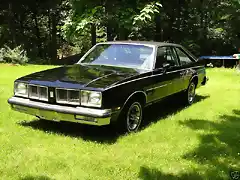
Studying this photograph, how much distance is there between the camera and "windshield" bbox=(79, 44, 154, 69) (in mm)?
6363

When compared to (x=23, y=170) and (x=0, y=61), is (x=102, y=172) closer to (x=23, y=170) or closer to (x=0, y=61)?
(x=23, y=170)

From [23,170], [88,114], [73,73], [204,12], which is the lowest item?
[23,170]

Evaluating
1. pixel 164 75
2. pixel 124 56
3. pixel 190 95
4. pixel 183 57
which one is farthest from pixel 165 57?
pixel 190 95

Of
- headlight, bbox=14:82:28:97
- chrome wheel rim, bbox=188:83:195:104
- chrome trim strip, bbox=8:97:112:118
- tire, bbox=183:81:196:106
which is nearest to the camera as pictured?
chrome trim strip, bbox=8:97:112:118

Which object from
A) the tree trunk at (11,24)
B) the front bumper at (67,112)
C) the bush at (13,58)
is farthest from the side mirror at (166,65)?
the tree trunk at (11,24)

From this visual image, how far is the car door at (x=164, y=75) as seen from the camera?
6316 mm

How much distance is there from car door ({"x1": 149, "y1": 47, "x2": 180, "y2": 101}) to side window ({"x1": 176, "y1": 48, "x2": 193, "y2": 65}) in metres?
0.30

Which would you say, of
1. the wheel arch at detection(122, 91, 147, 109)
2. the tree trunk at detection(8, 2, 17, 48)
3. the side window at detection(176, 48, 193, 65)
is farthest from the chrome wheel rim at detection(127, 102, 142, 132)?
the tree trunk at detection(8, 2, 17, 48)

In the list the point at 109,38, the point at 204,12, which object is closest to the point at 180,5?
the point at 204,12

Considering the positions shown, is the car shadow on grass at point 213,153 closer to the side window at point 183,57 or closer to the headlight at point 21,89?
the side window at point 183,57

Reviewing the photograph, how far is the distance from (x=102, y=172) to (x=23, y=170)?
979 mm

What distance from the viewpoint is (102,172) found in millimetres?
4234

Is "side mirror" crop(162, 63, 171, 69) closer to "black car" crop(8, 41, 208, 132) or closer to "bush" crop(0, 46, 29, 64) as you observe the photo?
"black car" crop(8, 41, 208, 132)

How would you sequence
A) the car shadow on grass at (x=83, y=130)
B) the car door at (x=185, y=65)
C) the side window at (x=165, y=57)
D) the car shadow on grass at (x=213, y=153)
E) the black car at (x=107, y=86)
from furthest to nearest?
the car door at (x=185, y=65)
the side window at (x=165, y=57)
the car shadow on grass at (x=83, y=130)
the black car at (x=107, y=86)
the car shadow on grass at (x=213, y=153)
